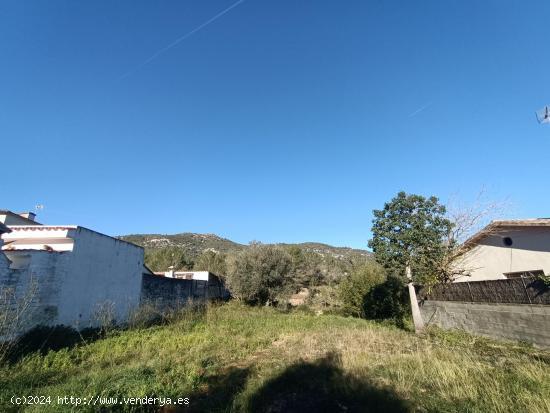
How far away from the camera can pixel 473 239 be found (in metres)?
13.7

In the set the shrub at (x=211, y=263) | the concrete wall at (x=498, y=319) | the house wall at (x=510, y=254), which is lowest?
the concrete wall at (x=498, y=319)

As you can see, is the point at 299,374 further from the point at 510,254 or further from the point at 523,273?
the point at 510,254

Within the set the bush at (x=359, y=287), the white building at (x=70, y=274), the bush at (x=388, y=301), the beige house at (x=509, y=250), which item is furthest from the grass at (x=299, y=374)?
the bush at (x=359, y=287)

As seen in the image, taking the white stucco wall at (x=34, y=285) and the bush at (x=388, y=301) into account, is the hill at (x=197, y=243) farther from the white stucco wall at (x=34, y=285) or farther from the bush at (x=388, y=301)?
the white stucco wall at (x=34, y=285)

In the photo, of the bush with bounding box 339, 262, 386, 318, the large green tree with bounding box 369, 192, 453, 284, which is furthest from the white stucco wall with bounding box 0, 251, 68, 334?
the bush with bounding box 339, 262, 386, 318

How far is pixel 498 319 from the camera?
9898mm

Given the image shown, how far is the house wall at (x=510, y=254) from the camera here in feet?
37.5

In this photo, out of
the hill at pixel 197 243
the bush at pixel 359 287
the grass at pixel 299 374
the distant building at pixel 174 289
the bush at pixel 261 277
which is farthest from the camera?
the hill at pixel 197 243

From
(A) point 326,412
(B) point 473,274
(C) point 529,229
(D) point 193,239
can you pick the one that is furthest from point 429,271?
(D) point 193,239

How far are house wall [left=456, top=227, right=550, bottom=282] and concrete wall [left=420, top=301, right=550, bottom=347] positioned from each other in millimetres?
2473

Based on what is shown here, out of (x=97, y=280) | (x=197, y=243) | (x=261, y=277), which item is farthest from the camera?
(x=197, y=243)

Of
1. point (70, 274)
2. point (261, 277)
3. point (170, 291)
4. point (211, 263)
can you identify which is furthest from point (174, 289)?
point (211, 263)

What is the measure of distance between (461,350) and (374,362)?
2784 mm

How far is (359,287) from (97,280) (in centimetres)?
1549
